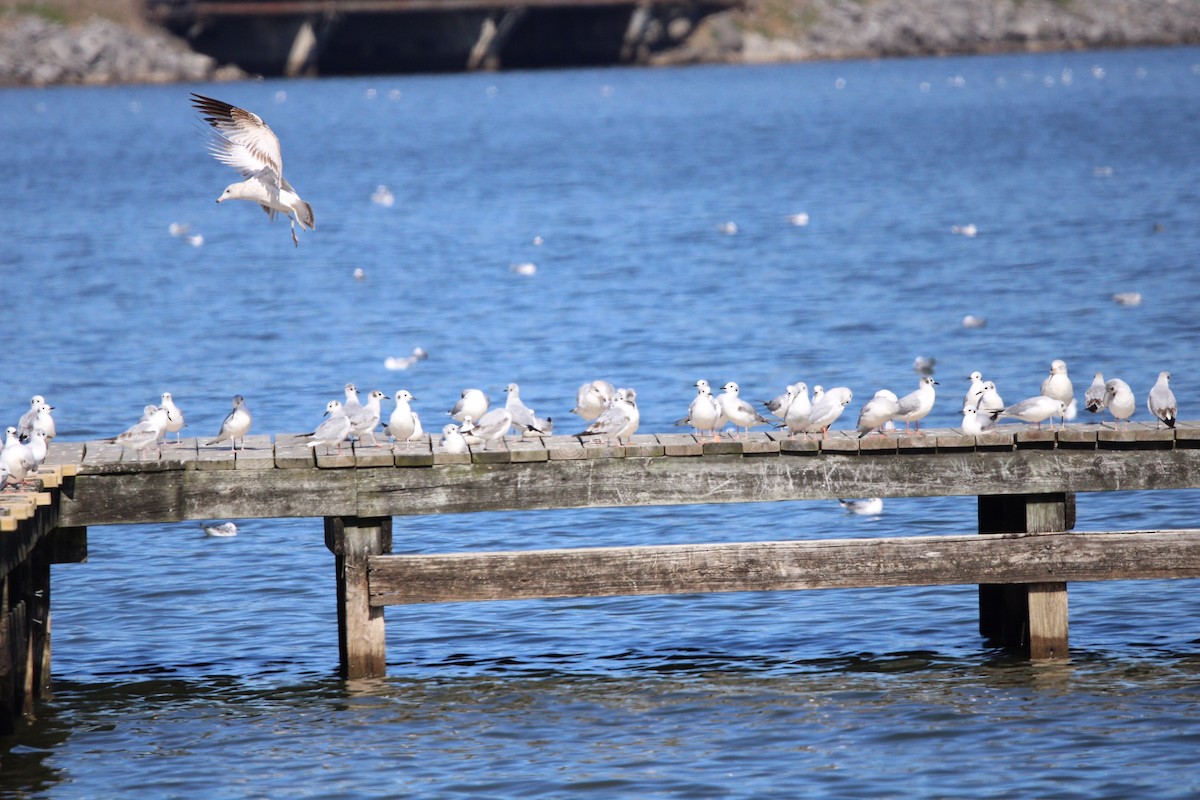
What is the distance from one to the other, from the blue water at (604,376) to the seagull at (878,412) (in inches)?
73.2

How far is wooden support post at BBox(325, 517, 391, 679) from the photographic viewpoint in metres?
12.8

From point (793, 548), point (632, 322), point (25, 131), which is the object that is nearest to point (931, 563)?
point (793, 548)

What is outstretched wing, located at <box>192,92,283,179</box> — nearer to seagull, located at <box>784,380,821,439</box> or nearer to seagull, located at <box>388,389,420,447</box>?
seagull, located at <box>388,389,420,447</box>

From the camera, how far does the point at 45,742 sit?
40.4ft

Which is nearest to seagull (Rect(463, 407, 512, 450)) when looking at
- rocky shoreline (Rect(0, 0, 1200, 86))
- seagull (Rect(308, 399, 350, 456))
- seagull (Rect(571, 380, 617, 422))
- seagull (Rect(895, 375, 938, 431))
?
seagull (Rect(308, 399, 350, 456))

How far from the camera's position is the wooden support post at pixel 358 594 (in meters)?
12.8

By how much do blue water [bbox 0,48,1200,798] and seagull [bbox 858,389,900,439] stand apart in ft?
6.10

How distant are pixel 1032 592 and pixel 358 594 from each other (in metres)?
4.93

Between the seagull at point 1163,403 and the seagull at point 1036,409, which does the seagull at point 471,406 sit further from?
the seagull at point 1163,403

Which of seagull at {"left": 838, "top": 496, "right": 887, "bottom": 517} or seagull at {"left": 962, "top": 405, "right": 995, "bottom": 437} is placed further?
seagull at {"left": 838, "top": 496, "right": 887, "bottom": 517}

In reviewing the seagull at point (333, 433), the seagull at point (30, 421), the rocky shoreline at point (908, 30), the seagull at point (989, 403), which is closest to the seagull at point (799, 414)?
the seagull at point (989, 403)

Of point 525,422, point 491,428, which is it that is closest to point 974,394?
point 525,422

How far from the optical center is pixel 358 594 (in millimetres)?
12789

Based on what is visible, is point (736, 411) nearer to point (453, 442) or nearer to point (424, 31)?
point (453, 442)
